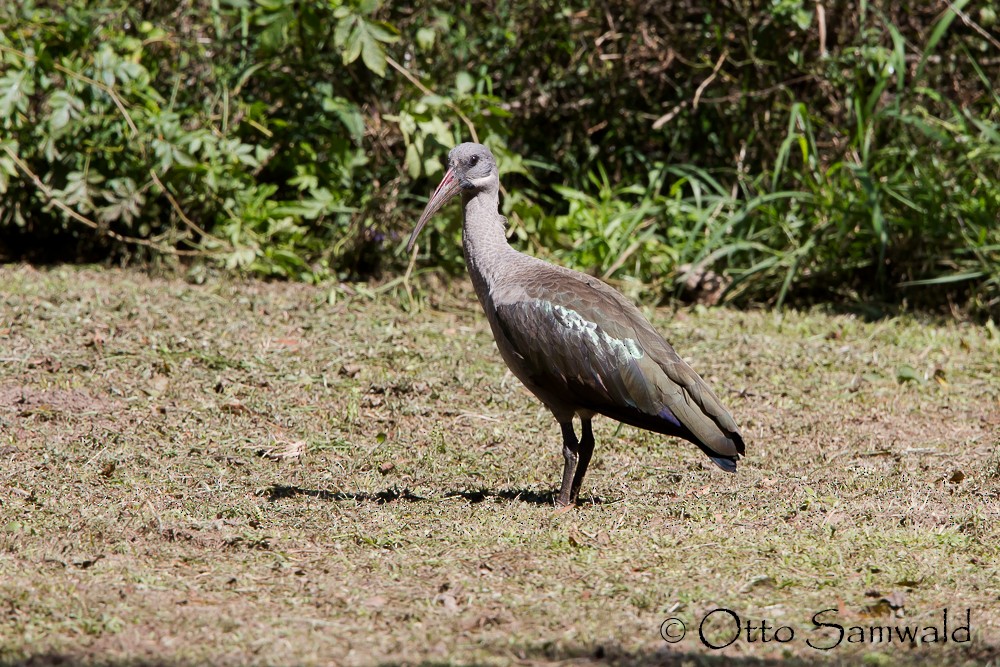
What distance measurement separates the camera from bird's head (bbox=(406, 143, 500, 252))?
542 cm

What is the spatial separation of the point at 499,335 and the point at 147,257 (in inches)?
167

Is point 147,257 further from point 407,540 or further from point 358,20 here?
point 407,540

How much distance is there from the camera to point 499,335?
493 cm

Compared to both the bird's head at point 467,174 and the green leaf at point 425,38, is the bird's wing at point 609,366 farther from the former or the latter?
the green leaf at point 425,38

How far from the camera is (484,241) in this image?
207 inches

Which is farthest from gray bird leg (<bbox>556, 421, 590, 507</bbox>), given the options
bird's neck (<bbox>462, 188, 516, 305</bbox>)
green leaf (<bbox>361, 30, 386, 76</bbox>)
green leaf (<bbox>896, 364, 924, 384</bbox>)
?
green leaf (<bbox>361, 30, 386, 76</bbox>)

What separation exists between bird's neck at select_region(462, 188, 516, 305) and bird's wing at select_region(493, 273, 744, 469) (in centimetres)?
26

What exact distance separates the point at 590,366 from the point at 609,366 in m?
0.08

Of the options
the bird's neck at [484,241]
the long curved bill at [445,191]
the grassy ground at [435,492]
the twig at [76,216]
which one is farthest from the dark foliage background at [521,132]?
the bird's neck at [484,241]

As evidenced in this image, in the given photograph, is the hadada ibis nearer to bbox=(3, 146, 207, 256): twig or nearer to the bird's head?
the bird's head

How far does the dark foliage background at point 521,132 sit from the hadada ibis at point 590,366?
2.85 meters

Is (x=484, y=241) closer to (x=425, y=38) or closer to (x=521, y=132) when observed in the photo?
(x=425, y=38)

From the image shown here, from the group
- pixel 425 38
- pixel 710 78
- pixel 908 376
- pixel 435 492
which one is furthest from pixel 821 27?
pixel 435 492

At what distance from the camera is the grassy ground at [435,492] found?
11.6 feet
